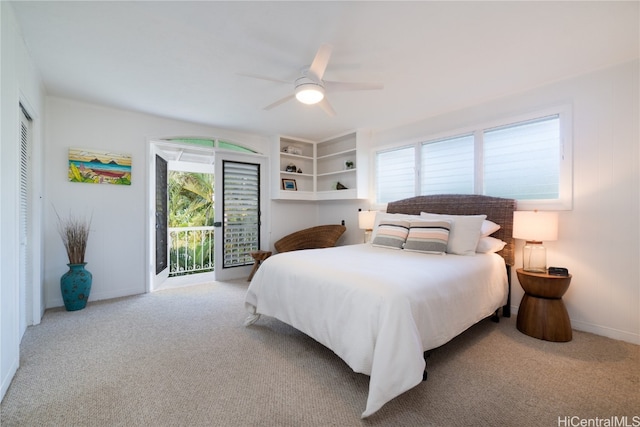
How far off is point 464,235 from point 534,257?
2.26ft

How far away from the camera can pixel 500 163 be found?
10.3ft

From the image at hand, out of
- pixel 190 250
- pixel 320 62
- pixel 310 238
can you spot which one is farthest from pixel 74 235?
pixel 320 62

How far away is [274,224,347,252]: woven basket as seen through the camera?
180 inches

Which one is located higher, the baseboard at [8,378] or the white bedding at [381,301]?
the white bedding at [381,301]

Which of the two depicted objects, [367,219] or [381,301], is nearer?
[381,301]

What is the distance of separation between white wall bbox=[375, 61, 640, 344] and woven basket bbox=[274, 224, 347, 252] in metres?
2.77

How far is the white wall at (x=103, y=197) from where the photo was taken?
3168mm

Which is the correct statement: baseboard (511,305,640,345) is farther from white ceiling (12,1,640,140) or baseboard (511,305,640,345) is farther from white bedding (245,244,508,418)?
white ceiling (12,1,640,140)

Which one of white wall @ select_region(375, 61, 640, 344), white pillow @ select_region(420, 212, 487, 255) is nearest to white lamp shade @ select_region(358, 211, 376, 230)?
white pillow @ select_region(420, 212, 487, 255)

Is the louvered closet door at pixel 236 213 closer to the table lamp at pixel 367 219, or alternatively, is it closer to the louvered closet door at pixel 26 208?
the table lamp at pixel 367 219

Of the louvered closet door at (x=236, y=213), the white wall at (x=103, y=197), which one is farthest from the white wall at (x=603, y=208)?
the white wall at (x=103, y=197)

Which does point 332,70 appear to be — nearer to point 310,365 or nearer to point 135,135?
point 310,365

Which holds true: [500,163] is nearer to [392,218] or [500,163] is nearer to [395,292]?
[392,218]

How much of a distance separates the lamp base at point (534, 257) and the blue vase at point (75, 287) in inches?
186
